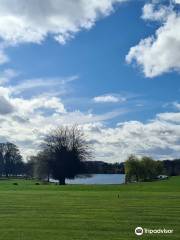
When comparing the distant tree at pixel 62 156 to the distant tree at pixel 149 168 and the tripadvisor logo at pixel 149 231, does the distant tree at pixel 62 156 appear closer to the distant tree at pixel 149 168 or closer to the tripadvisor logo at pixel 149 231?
the distant tree at pixel 149 168

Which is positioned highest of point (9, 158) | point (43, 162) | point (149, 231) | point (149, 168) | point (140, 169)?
point (9, 158)

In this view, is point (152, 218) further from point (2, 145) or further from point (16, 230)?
point (2, 145)

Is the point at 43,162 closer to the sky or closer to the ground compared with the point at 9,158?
closer to the ground

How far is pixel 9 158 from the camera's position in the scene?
15962 centimetres

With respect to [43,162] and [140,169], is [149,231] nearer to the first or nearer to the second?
[43,162]

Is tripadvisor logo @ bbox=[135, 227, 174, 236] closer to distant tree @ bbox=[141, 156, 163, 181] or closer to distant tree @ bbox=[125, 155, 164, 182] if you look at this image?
distant tree @ bbox=[125, 155, 164, 182]

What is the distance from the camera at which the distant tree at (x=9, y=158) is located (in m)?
158

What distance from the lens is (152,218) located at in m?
21.1

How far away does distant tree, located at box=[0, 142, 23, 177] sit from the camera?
15838 cm

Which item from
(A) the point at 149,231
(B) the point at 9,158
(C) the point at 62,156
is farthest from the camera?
(B) the point at 9,158

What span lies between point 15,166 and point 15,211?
139333 millimetres

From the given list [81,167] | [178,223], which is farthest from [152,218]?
[81,167]

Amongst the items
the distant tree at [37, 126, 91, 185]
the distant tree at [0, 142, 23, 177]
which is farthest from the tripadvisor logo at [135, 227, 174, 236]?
the distant tree at [0, 142, 23, 177]

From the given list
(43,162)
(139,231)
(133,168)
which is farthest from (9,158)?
(139,231)
